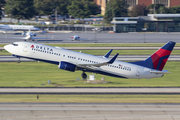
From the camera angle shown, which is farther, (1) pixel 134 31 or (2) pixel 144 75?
(1) pixel 134 31

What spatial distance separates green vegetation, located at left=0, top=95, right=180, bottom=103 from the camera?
34438mm

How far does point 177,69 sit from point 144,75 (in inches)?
588

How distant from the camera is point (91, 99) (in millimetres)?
35562

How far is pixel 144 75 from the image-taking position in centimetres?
4825

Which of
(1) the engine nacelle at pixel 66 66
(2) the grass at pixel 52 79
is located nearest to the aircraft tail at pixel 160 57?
(2) the grass at pixel 52 79

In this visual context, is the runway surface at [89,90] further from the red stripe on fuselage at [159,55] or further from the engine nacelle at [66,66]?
the red stripe on fuselage at [159,55]

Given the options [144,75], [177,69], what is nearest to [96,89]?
[144,75]

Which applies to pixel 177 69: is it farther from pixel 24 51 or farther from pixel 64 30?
pixel 64 30

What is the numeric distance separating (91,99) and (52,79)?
1501 cm

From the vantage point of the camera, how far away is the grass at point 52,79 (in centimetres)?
4477

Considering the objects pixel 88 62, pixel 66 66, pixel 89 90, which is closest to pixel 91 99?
pixel 89 90

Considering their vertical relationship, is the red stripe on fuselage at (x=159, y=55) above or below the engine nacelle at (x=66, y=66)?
above
